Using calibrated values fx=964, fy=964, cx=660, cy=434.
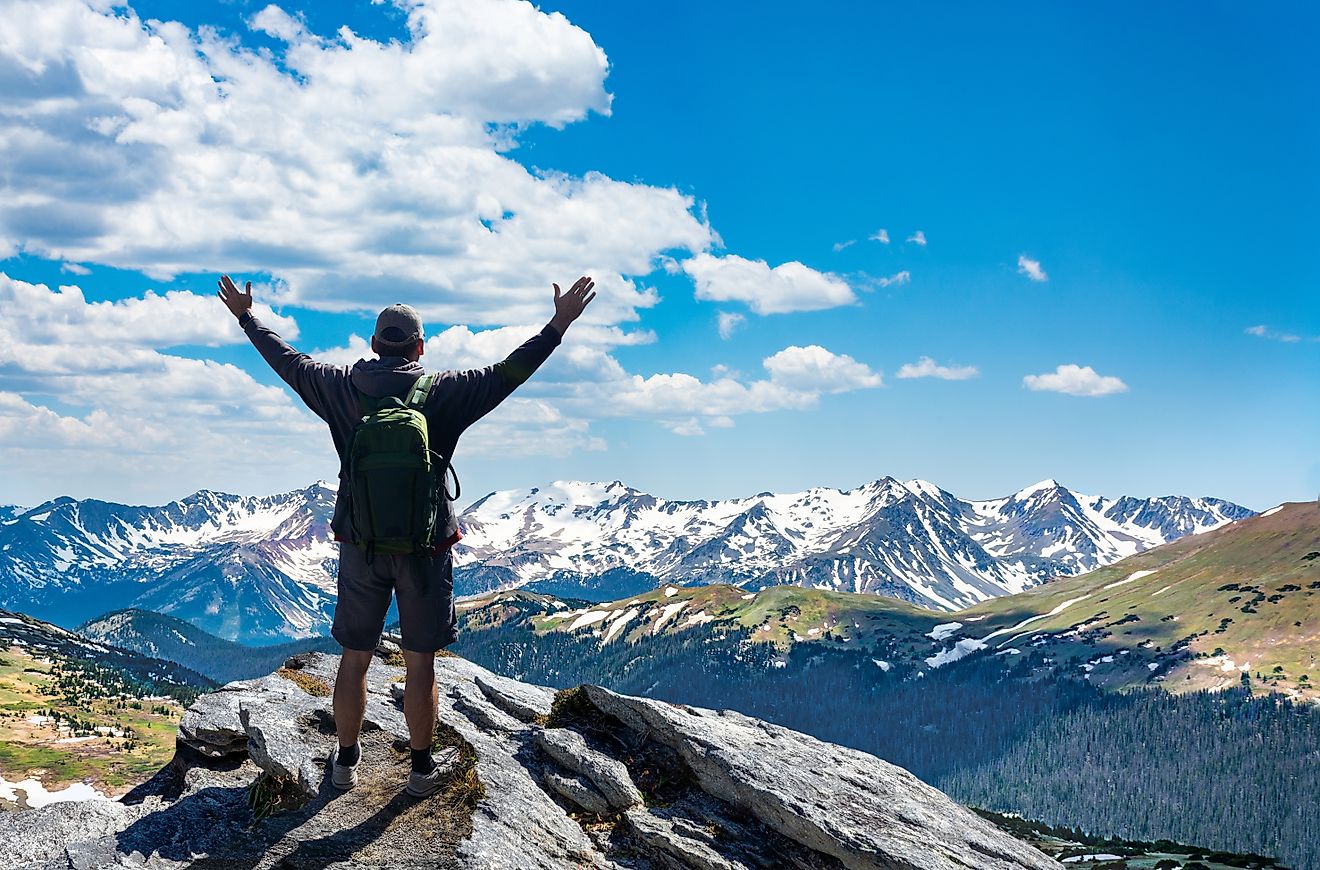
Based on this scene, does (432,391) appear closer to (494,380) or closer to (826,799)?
(494,380)

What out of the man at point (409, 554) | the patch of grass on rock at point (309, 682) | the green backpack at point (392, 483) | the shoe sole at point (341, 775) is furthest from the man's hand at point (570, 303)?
the patch of grass on rock at point (309, 682)

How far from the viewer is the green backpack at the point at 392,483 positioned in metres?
13.3

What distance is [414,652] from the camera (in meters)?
14.4

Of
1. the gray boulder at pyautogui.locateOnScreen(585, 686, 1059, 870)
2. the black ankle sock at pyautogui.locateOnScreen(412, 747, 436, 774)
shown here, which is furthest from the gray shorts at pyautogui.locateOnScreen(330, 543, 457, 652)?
the gray boulder at pyautogui.locateOnScreen(585, 686, 1059, 870)

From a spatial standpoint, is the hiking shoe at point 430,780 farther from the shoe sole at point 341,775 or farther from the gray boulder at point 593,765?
the gray boulder at point 593,765

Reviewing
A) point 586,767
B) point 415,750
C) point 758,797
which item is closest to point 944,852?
point 758,797

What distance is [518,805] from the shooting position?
604 inches

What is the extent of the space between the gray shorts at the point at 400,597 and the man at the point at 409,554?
1cm

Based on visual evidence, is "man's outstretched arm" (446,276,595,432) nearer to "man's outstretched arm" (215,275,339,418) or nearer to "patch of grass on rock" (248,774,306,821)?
"man's outstretched arm" (215,275,339,418)

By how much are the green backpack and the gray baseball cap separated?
1.45 m

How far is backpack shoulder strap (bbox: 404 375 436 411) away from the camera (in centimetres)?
1396

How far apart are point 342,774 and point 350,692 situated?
4.91 feet

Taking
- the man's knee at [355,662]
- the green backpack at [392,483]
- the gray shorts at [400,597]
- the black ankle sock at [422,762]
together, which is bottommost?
the black ankle sock at [422,762]

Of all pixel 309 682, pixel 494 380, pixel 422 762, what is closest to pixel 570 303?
pixel 494 380
